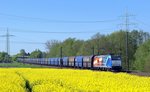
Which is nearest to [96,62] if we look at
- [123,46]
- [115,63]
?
[115,63]

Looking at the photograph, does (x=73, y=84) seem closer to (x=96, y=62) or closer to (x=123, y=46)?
(x=96, y=62)

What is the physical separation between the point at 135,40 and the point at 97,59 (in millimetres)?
63295

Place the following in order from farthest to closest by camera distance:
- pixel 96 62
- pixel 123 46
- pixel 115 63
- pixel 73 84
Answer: pixel 123 46
pixel 96 62
pixel 115 63
pixel 73 84

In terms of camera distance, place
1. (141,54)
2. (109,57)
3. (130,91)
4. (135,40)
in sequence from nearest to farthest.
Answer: (130,91) < (109,57) < (141,54) < (135,40)

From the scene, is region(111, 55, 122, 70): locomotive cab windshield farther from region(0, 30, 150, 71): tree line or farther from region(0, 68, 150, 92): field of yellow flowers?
region(0, 68, 150, 92): field of yellow flowers

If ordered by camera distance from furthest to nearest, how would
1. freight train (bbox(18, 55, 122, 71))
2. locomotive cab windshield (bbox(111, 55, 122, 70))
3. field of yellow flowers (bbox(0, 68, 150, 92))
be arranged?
freight train (bbox(18, 55, 122, 71)), locomotive cab windshield (bbox(111, 55, 122, 70)), field of yellow flowers (bbox(0, 68, 150, 92))

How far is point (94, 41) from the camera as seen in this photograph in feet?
475

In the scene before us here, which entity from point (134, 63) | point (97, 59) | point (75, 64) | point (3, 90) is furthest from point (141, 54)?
point (3, 90)

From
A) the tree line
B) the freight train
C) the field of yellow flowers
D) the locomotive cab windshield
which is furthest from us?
A: the tree line

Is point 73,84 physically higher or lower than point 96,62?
lower

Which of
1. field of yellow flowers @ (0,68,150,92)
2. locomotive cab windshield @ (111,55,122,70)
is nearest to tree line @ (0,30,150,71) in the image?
locomotive cab windshield @ (111,55,122,70)

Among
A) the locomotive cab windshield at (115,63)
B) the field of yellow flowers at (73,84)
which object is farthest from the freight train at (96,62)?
the field of yellow flowers at (73,84)

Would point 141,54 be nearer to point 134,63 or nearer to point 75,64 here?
point 134,63

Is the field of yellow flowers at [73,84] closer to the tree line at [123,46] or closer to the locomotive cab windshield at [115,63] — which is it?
the locomotive cab windshield at [115,63]
